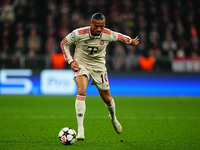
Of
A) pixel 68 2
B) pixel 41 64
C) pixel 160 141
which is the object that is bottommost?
pixel 160 141

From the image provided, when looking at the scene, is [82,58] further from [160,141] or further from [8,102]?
[8,102]

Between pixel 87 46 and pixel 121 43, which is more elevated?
pixel 121 43

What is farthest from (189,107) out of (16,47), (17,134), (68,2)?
(68,2)

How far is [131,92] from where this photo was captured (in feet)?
54.3

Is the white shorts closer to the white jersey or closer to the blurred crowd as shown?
the white jersey

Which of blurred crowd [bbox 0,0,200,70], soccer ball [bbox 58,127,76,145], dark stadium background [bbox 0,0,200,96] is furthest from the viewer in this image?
blurred crowd [bbox 0,0,200,70]

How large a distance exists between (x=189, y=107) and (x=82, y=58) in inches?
256

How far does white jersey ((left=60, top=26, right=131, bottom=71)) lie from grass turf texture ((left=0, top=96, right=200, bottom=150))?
1296 mm

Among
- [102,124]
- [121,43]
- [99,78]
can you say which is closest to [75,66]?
[99,78]

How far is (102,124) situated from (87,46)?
8.59 feet

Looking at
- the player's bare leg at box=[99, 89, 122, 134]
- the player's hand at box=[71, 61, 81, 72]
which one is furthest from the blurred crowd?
the player's hand at box=[71, 61, 81, 72]

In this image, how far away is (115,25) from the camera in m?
18.5

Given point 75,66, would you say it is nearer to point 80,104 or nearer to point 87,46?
point 87,46

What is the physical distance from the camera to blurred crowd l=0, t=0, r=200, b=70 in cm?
1703
